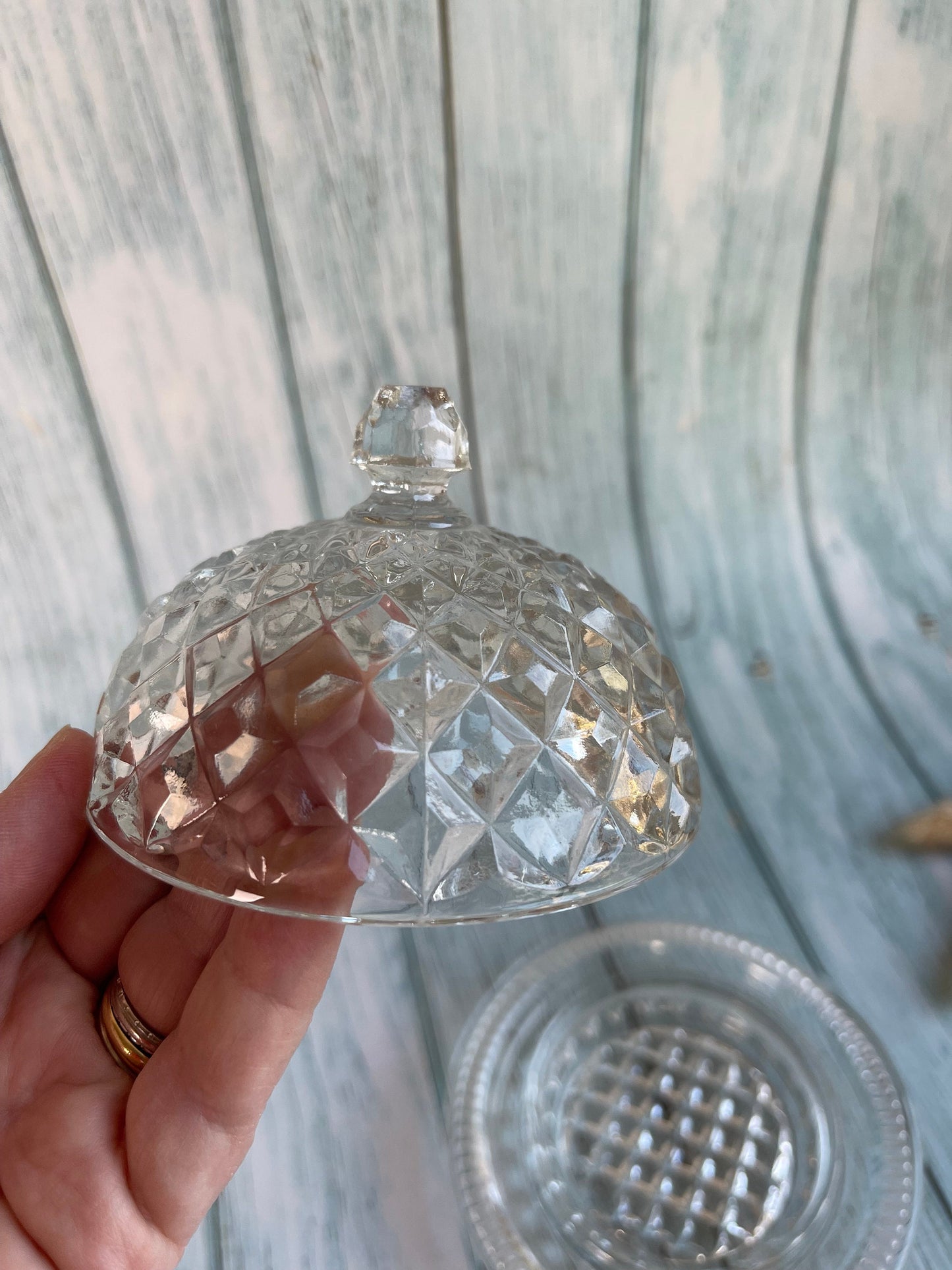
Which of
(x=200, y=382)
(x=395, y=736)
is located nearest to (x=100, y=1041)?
(x=395, y=736)

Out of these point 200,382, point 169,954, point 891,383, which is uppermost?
point 200,382

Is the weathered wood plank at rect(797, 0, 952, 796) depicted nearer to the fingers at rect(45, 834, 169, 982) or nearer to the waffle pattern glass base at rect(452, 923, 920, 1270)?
the waffle pattern glass base at rect(452, 923, 920, 1270)

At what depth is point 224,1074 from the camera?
434mm

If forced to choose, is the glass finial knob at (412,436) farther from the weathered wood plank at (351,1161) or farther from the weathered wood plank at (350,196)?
the weathered wood plank at (351,1161)

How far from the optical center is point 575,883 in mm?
353

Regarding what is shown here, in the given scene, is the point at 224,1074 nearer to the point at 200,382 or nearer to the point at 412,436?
the point at 412,436

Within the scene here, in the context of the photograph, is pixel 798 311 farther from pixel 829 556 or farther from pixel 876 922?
pixel 876 922

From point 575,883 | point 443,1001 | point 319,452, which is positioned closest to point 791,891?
point 443,1001

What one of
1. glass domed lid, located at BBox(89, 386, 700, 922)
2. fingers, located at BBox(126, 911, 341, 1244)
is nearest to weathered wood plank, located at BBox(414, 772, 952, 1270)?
fingers, located at BBox(126, 911, 341, 1244)

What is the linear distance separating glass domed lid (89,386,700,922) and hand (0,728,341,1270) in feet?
0.37

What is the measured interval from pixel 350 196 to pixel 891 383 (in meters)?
0.52

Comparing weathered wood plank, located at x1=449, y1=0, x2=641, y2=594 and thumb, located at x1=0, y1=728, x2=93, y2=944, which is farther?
weathered wood plank, located at x1=449, y1=0, x2=641, y2=594

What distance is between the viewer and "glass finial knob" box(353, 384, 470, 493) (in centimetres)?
41

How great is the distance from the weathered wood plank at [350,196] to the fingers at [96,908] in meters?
0.29
